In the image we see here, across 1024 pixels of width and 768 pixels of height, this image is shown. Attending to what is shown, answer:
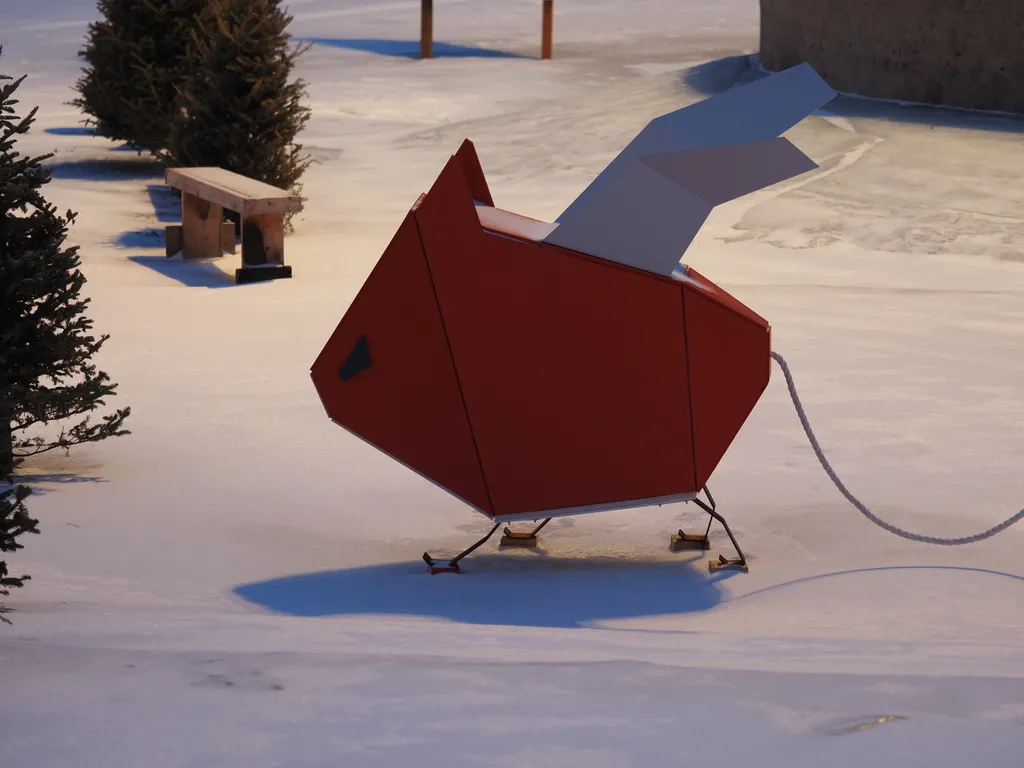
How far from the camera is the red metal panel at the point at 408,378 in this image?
14.1 ft

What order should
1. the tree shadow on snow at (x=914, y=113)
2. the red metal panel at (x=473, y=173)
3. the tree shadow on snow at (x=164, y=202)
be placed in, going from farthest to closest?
the tree shadow on snow at (x=914, y=113) < the tree shadow on snow at (x=164, y=202) < the red metal panel at (x=473, y=173)

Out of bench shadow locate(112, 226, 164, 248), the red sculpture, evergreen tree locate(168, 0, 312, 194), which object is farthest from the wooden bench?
the red sculpture

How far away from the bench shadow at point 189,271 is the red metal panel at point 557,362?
5331mm

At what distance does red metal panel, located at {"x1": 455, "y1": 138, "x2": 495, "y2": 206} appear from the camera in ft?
15.0

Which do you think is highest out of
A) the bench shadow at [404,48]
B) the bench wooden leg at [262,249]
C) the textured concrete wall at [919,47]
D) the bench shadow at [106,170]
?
the textured concrete wall at [919,47]

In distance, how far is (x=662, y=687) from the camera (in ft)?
8.92

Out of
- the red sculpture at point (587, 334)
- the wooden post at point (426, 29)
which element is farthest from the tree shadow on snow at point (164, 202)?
the wooden post at point (426, 29)

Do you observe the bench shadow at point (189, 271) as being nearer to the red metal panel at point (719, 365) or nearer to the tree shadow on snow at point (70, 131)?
the red metal panel at point (719, 365)

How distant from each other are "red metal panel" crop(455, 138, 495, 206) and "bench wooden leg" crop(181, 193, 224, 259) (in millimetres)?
5965

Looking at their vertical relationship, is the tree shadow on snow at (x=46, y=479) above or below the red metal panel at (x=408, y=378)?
below

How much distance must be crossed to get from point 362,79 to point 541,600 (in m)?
16.5

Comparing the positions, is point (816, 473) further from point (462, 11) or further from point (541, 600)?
point (462, 11)

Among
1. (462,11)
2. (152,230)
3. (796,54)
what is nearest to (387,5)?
(462,11)

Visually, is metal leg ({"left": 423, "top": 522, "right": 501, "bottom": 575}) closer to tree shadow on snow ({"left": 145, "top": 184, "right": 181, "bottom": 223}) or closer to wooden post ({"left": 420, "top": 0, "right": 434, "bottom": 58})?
tree shadow on snow ({"left": 145, "top": 184, "right": 181, "bottom": 223})
